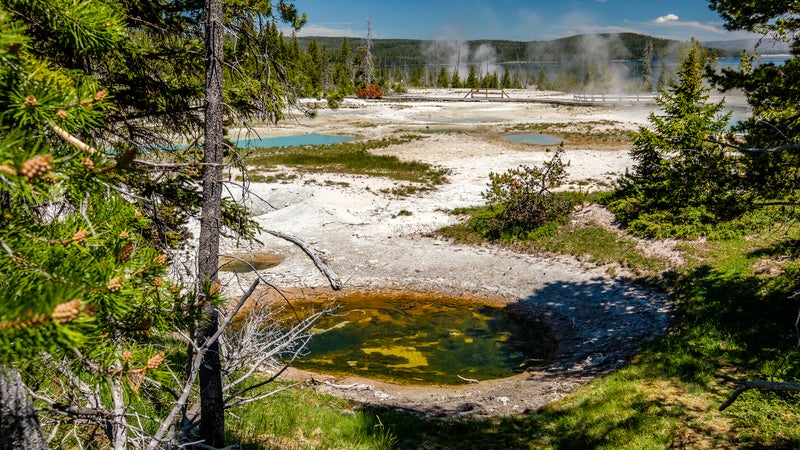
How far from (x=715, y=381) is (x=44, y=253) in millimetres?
10064

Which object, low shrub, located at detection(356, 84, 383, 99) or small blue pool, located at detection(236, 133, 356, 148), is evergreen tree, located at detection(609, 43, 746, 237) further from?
low shrub, located at detection(356, 84, 383, 99)

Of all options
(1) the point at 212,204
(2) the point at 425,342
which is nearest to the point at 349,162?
(2) the point at 425,342

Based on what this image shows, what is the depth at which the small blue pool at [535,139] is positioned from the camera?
45281 millimetres

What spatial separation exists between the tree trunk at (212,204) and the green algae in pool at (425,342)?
5.96m

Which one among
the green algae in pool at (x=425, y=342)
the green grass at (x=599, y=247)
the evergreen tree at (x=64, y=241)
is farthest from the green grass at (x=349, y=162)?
the evergreen tree at (x=64, y=241)

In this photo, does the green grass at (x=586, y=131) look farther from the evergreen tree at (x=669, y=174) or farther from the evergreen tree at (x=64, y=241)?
the evergreen tree at (x=64, y=241)

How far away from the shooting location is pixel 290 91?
6.64m

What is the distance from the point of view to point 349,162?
36.0 meters

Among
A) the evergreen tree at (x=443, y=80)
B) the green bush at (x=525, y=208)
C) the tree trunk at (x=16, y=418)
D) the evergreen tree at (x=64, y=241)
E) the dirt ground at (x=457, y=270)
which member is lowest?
the dirt ground at (x=457, y=270)

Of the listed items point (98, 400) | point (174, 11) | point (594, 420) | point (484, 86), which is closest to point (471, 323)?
point (594, 420)

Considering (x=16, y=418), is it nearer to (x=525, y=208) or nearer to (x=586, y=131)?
(x=525, y=208)

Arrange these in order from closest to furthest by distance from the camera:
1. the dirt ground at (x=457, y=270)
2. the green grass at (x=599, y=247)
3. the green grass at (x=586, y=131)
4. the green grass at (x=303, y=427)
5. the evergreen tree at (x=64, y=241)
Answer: the evergreen tree at (x=64, y=241), the green grass at (x=303, y=427), the dirt ground at (x=457, y=270), the green grass at (x=599, y=247), the green grass at (x=586, y=131)

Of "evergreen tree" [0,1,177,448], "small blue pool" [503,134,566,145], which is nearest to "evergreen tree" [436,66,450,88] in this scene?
"small blue pool" [503,134,566,145]

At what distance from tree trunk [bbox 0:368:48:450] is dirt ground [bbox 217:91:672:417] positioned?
304 cm
